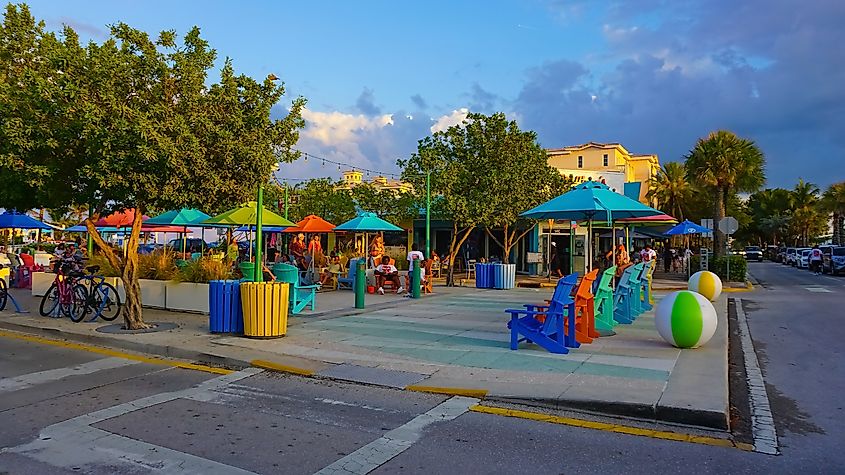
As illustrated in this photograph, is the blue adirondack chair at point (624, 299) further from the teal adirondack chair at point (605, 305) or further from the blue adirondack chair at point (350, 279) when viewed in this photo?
the blue adirondack chair at point (350, 279)

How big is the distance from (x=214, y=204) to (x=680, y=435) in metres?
8.57

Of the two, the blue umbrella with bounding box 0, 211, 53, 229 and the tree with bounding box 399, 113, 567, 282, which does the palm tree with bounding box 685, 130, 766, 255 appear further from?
the blue umbrella with bounding box 0, 211, 53, 229

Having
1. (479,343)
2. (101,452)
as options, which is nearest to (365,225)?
(479,343)

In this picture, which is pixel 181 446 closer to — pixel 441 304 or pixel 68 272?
Result: pixel 68 272

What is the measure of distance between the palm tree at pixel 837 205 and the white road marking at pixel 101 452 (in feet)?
200

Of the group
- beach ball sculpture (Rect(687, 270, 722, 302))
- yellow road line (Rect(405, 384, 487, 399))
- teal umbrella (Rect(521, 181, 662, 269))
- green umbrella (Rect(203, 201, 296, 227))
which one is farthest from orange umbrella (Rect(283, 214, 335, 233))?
yellow road line (Rect(405, 384, 487, 399))

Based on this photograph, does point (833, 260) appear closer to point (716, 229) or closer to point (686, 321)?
point (716, 229)

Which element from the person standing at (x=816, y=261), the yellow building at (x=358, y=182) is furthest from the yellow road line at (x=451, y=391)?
the person standing at (x=816, y=261)

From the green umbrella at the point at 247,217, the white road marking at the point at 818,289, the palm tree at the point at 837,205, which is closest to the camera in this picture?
the green umbrella at the point at 247,217

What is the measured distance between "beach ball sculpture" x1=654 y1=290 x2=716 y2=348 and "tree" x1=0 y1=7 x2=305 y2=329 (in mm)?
7079

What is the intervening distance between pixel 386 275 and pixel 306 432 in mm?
13649

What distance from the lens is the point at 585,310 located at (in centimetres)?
992

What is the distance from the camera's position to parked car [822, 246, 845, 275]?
35062 mm

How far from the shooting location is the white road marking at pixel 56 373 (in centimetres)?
743
